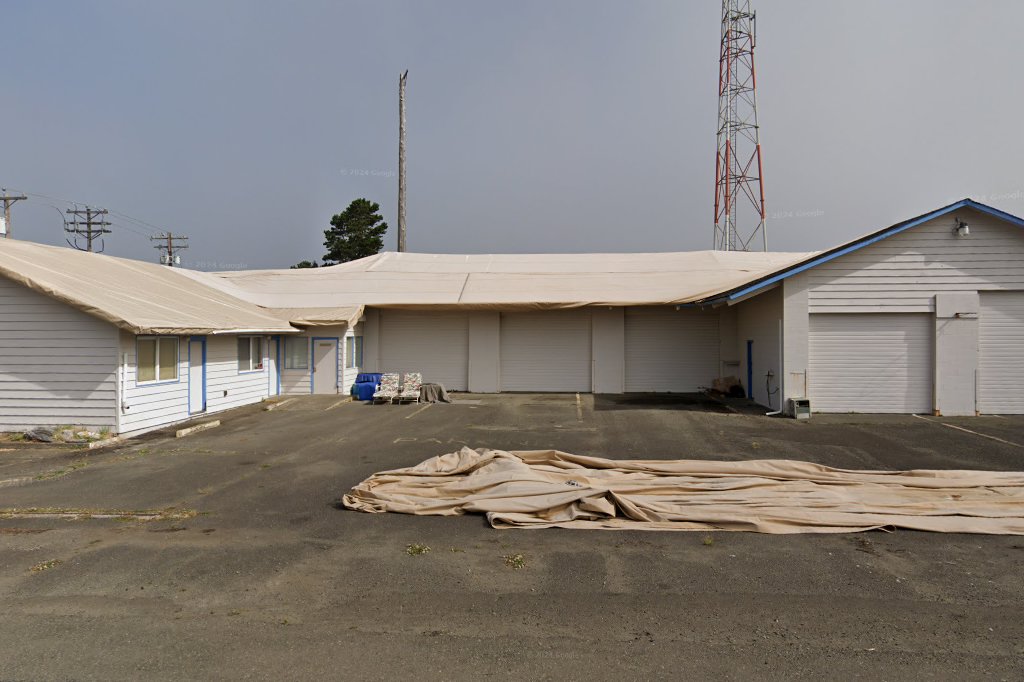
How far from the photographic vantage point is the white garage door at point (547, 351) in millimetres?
22781

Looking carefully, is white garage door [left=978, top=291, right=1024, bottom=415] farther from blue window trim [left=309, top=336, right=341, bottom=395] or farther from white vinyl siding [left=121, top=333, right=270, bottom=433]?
white vinyl siding [left=121, top=333, right=270, bottom=433]

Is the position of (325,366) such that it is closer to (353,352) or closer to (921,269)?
(353,352)

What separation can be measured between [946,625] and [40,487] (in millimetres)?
11634

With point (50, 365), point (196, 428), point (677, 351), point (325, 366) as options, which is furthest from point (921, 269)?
point (50, 365)

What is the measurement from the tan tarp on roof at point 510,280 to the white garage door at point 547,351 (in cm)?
110

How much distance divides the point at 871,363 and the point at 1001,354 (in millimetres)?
3188

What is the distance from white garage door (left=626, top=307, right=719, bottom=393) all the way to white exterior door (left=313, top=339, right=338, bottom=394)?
1057 centimetres

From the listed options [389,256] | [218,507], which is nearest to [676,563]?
[218,507]

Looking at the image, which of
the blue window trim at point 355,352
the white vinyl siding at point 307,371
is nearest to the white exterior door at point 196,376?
the white vinyl siding at point 307,371

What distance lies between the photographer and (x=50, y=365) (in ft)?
42.8

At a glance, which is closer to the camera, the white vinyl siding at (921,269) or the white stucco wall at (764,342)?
the white vinyl siding at (921,269)

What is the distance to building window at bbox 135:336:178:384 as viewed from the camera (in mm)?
13843

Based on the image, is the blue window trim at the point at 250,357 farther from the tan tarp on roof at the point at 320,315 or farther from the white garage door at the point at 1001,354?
the white garage door at the point at 1001,354

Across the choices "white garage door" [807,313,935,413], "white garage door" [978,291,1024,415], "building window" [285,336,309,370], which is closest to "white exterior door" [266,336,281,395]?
"building window" [285,336,309,370]
